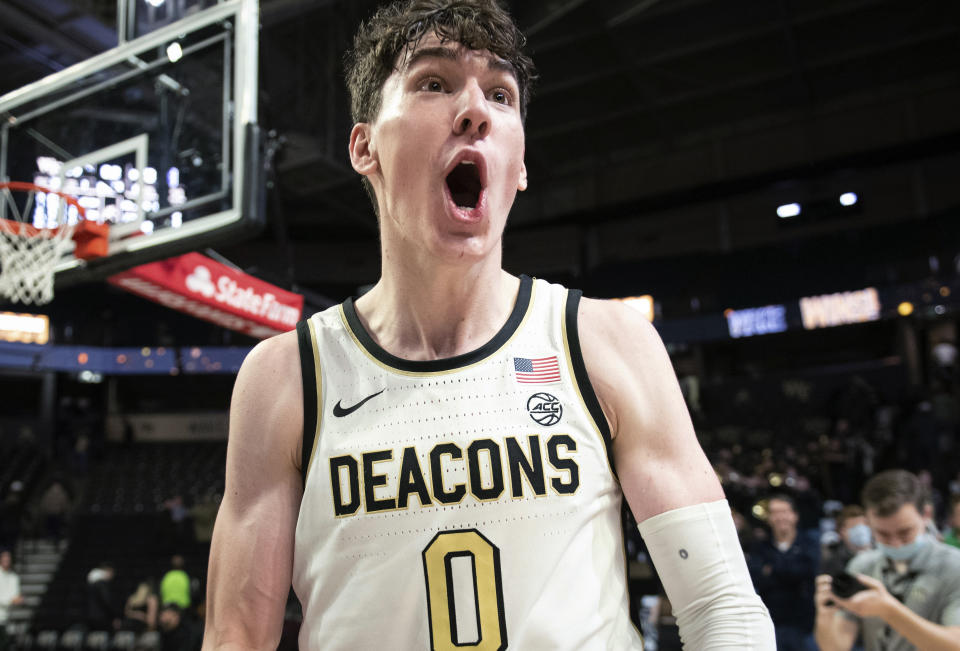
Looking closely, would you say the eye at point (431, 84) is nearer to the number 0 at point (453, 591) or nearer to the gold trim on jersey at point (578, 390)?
the gold trim on jersey at point (578, 390)

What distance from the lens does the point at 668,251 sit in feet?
65.4

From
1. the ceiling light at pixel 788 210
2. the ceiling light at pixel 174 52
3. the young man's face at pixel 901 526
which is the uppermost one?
the ceiling light at pixel 788 210

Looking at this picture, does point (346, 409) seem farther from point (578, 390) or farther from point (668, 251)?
point (668, 251)

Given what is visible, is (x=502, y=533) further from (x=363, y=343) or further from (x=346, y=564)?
(x=363, y=343)

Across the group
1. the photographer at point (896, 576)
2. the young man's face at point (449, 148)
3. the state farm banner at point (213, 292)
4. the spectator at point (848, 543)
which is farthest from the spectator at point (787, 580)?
the young man's face at point (449, 148)

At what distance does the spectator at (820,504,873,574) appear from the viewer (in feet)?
A: 17.8

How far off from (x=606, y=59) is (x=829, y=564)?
11.4 meters

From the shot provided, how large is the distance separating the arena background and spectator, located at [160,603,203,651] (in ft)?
4.82

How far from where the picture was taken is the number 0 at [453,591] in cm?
129

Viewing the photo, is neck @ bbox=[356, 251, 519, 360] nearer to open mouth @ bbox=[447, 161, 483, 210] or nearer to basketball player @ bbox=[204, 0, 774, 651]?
basketball player @ bbox=[204, 0, 774, 651]

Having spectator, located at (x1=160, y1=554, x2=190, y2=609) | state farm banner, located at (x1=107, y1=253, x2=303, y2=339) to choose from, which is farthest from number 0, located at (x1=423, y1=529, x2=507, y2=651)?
spectator, located at (x1=160, y1=554, x2=190, y2=609)

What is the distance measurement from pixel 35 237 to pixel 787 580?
5520mm

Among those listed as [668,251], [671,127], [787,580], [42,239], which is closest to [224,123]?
[42,239]

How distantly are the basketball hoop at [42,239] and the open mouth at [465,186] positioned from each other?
4.28 metres
